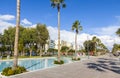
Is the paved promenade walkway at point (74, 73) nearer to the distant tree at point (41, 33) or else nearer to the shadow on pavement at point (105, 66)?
the shadow on pavement at point (105, 66)

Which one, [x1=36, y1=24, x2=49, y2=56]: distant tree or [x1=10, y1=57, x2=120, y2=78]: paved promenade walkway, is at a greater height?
[x1=36, y1=24, x2=49, y2=56]: distant tree

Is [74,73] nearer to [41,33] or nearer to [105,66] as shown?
[105,66]

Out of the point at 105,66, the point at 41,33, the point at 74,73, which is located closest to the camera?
the point at 74,73

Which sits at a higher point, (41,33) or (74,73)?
(41,33)

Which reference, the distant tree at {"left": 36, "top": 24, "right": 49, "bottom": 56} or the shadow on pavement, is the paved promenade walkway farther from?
the distant tree at {"left": 36, "top": 24, "right": 49, "bottom": 56}

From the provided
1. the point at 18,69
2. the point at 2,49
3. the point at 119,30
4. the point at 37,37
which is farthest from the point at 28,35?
the point at 18,69

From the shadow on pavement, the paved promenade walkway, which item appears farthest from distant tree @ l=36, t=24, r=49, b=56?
the paved promenade walkway

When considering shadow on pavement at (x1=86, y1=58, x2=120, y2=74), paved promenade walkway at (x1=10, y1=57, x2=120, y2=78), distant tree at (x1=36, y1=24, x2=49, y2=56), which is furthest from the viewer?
distant tree at (x1=36, y1=24, x2=49, y2=56)

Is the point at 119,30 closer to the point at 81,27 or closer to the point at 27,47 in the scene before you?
the point at 81,27

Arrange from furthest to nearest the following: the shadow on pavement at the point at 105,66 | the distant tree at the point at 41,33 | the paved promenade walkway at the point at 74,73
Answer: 1. the distant tree at the point at 41,33
2. the shadow on pavement at the point at 105,66
3. the paved promenade walkway at the point at 74,73

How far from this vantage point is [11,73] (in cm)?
1792

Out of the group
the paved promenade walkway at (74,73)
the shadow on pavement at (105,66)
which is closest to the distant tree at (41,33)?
the shadow on pavement at (105,66)

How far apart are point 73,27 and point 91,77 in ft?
128

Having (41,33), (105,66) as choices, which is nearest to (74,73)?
(105,66)
